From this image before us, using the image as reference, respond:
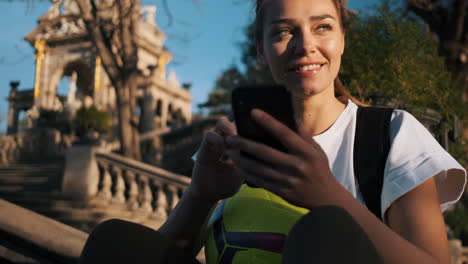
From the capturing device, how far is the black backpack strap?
134 centimetres

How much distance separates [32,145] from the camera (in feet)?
65.7

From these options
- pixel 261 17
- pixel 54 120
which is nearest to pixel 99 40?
pixel 261 17

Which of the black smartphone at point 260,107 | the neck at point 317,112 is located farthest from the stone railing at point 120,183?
the black smartphone at point 260,107

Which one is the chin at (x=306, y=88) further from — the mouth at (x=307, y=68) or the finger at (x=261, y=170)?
the finger at (x=261, y=170)

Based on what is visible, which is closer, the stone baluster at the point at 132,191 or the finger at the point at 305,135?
the finger at the point at 305,135

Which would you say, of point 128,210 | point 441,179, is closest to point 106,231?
point 441,179

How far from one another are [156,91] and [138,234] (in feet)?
110

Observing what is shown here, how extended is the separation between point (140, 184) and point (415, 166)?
23.6 feet

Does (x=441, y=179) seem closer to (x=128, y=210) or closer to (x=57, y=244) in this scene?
(x=57, y=244)

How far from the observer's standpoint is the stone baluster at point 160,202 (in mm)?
7364

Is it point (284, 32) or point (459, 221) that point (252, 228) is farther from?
point (459, 221)

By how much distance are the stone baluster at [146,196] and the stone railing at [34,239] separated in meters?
4.59

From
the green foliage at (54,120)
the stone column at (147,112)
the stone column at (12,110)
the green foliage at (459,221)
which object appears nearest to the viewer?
the green foliage at (459,221)

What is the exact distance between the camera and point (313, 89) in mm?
1538
